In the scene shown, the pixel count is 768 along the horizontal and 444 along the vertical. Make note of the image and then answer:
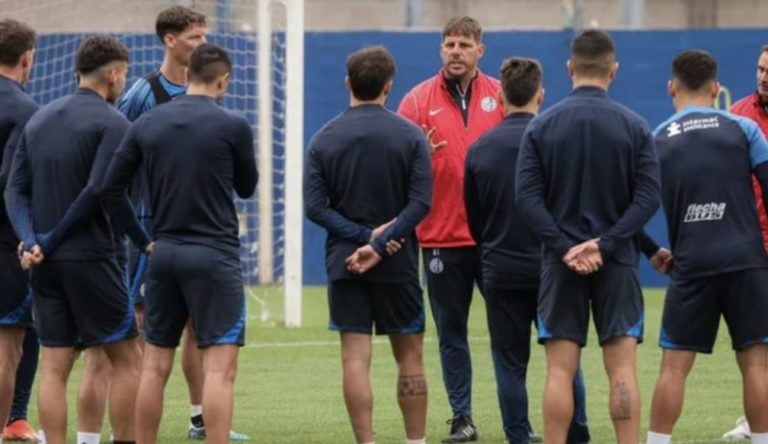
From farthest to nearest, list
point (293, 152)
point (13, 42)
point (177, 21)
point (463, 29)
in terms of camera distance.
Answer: point (293, 152) → point (463, 29) → point (177, 21) → point (13, 42)

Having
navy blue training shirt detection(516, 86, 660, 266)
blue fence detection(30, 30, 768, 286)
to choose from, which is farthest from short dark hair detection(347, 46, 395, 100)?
blue fence detection(30, 30, 768, 286)

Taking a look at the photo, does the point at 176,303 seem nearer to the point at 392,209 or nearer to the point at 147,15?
the point at 392,209

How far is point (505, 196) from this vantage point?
29.9 ft

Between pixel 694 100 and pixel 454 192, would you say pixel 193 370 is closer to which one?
pixel 454 192

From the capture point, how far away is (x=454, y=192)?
34.1ft

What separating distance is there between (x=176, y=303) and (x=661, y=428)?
235 cm

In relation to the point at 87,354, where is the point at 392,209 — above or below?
above

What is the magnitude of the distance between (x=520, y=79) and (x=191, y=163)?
1.69 meters

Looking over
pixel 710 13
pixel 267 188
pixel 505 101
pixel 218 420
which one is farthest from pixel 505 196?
pixel 710 13

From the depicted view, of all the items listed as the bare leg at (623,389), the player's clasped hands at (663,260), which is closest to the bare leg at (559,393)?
the bare leg at (623,389)

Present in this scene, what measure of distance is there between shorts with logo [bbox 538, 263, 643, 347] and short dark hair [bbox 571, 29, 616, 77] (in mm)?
873

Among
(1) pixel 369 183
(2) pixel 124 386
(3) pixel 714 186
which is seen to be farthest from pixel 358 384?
(3) pixel 714 186

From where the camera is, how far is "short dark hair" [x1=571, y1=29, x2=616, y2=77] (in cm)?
835

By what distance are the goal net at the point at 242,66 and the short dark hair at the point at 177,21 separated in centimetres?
717
